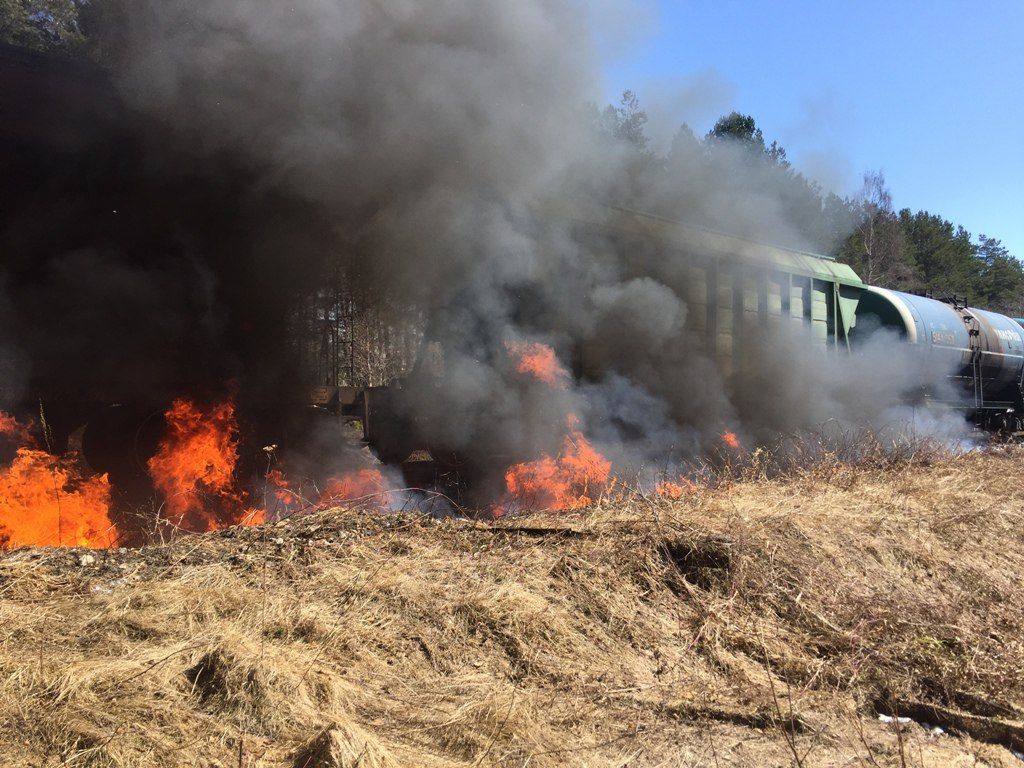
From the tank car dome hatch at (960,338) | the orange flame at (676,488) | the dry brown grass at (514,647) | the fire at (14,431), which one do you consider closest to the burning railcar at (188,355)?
the fire at (14,431)

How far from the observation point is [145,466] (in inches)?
242

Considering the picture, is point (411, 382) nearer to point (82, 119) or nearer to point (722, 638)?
point (82, 119)

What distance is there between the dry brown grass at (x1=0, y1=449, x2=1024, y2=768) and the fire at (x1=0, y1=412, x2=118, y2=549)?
2.11m

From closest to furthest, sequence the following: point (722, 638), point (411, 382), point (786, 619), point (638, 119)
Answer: point (722, 638), point (786, 619), point (411, 382), point (638, 119)

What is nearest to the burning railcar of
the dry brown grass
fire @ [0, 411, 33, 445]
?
fire @ [0, 411, 33, 445]

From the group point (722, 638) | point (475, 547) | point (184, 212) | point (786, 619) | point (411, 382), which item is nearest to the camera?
point (722, 638)

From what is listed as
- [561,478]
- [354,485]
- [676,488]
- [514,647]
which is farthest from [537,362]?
[514,647]

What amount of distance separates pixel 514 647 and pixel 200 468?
13.1 feet

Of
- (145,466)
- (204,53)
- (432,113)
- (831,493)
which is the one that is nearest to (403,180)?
(432,113)

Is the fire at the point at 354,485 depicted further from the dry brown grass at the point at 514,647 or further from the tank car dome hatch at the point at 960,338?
the tank car dome hatch at the point at 960,338

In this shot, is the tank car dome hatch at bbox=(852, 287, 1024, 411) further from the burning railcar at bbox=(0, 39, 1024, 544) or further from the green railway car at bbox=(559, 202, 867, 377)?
the burning railcar at bbox=(0, 39, 1024, 544)

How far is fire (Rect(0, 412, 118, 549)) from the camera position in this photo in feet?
17.6

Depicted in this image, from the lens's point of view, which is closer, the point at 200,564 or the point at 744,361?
the point at 200,564

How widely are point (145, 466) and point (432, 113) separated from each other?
15.1ft
